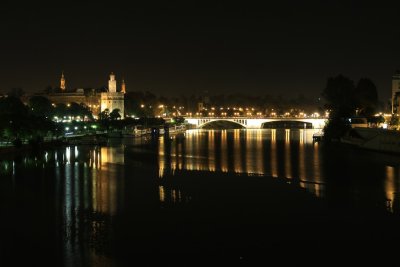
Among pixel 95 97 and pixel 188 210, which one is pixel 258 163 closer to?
pixel 188 210

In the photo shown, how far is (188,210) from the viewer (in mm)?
10805

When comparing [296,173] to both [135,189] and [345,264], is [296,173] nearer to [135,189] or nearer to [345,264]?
[135,189]

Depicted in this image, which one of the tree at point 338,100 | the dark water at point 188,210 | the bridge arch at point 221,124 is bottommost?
the dark water at point 188,210

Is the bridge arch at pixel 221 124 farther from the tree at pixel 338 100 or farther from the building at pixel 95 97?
the tree at pixel 338 100

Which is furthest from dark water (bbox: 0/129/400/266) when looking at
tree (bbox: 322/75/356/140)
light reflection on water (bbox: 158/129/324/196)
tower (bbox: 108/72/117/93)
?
tower (bbox: 108/72/117/93)

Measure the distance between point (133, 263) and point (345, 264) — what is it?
2861 mm

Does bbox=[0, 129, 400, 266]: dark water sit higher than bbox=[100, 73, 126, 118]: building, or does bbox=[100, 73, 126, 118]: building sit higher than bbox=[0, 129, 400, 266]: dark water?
bbox=[100, 73, 126, 118]: building

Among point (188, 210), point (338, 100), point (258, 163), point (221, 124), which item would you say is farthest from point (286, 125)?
point (188, 210)

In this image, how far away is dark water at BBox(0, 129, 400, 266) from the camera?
8258mm

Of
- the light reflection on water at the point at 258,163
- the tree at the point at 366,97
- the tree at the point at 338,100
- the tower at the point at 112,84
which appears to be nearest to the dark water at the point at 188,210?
the light reflection on water at the point at 258,163

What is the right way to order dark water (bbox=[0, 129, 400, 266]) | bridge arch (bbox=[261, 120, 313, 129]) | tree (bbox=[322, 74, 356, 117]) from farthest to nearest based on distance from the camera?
1. bridge arch (bbox=[261, 120, 313, 129])
2. tree (bbox=[322, 74, 356, 117])
3. dark water (bbox=[0, 129, 400, 266])

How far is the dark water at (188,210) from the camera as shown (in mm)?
8258

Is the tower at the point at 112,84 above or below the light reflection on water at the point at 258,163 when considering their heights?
above

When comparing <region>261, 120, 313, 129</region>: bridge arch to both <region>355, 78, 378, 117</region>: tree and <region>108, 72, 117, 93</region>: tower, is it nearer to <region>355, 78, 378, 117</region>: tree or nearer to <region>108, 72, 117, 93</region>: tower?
<region>108, 72, 117, 93</region>: tower
